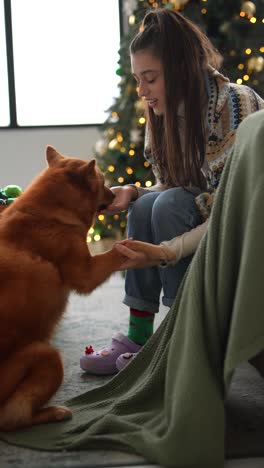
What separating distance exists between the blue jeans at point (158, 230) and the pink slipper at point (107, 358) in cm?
13

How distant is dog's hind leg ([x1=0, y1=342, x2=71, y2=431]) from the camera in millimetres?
1502

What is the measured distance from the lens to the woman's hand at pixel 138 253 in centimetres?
178

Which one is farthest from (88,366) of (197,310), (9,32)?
(9,32)

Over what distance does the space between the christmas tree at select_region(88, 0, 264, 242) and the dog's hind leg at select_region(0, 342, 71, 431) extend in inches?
76.7

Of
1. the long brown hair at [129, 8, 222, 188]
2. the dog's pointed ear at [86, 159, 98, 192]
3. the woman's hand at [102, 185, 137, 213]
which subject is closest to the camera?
the dog's pointed ear at [86, 159, 98, 192]

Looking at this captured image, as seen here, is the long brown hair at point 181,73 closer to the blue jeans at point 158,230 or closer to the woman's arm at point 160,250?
the blue jeans at point 158,230

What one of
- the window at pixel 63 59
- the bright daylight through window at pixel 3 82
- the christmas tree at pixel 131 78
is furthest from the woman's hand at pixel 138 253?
the bright daylight through window at pixel 3 82

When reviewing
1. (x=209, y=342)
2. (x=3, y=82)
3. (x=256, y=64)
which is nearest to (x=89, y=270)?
(x=209, y=342)

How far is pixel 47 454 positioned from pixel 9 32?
13.7ft

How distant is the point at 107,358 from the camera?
6.82ft

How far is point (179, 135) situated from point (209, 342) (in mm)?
909

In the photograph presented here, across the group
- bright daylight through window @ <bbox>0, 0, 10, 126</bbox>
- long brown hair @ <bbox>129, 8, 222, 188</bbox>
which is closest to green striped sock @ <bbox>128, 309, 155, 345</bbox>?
long brown hair @ <bbox>129, 8, 222, 188</bbox>

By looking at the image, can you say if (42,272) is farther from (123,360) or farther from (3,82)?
(3,82)

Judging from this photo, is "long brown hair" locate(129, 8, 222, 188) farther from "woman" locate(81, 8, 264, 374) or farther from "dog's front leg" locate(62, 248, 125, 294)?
"dog's front leg" locate(62, 248, 125, 294)
